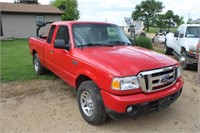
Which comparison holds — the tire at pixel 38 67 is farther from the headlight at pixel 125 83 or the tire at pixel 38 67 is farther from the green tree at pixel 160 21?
the green tree at pixel 160 21

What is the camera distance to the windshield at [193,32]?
959cm

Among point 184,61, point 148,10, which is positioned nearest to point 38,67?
point 184,61

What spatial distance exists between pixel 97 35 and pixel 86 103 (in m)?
1.64

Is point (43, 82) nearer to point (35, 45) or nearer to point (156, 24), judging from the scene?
point (35, 45)

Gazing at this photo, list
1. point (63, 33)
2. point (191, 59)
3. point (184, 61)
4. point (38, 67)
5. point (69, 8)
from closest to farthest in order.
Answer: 1. point (63, 33)
2. point (38, 67)
3. point (191, 59)
4. point (184, 61)
5. point (69, 8)

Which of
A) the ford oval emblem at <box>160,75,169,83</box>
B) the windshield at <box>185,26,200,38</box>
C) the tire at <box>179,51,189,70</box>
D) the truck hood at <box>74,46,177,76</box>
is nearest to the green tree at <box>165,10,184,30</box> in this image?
the windshield at <box>185,26,200,38</box>

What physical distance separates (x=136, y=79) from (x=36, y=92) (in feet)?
10.5

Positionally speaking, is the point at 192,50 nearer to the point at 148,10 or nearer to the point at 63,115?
the point at 63,115

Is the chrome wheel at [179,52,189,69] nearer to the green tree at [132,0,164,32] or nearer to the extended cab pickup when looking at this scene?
the extended cab pickup

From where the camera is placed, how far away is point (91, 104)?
3.98 m

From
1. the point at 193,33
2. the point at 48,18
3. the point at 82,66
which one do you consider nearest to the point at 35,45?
the point at 82,66

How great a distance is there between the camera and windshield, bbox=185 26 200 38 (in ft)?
31.5

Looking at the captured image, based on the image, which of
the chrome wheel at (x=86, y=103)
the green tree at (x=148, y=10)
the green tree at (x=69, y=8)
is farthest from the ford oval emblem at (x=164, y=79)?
the green tree at (x=148, y=10)

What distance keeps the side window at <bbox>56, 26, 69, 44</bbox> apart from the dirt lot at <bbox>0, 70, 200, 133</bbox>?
4.63 feet
